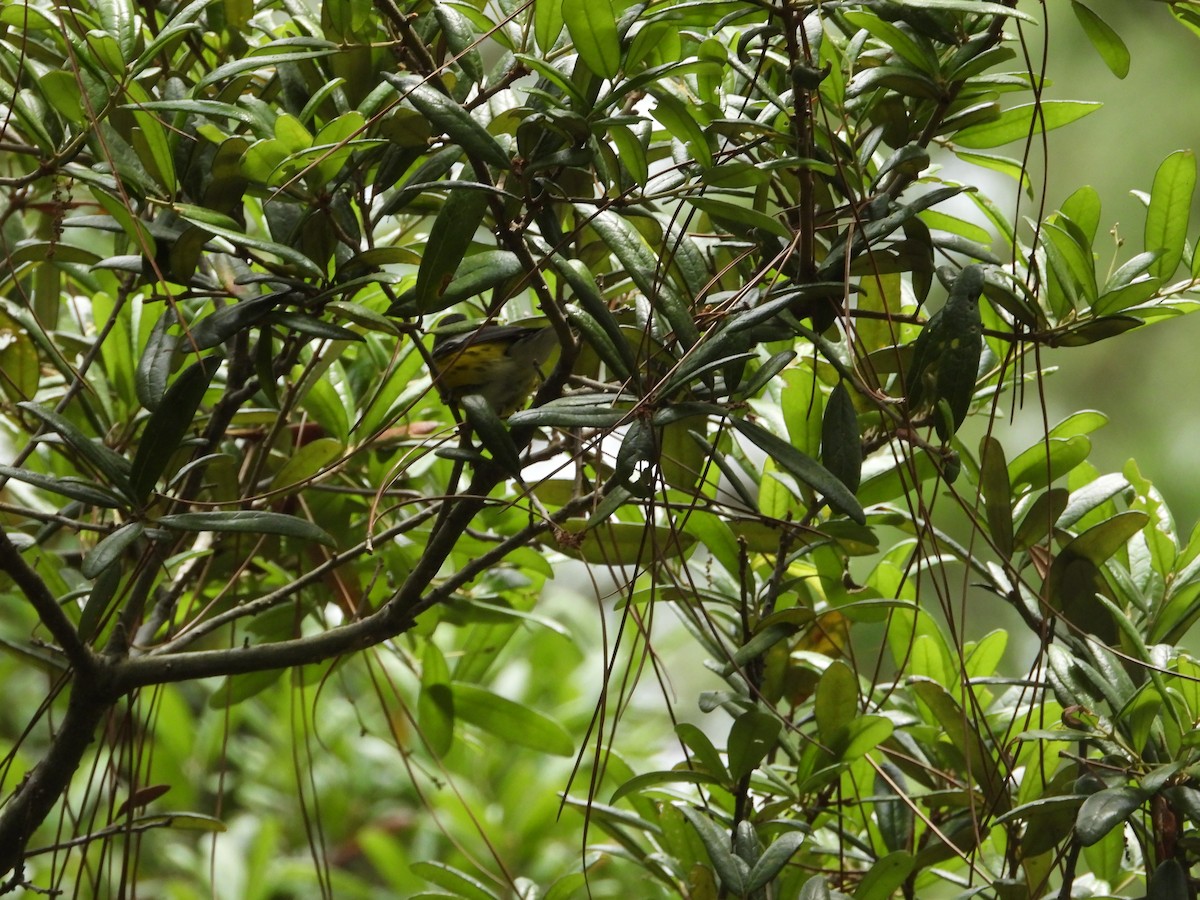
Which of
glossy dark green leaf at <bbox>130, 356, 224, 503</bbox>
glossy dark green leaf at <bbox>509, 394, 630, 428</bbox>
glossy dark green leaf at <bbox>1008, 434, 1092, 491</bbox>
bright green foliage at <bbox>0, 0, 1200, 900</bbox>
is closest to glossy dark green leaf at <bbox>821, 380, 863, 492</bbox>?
bright green foliage at <bbox>0, 0, 1200, 900</bbox>

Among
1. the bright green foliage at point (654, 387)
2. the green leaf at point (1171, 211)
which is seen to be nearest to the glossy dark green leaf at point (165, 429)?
the bright green foliage at point (654, 387)

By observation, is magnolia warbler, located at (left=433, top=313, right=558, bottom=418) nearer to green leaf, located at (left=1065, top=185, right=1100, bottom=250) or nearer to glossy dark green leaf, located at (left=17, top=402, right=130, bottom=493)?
glossy dark green leaf, located at (left=17, top=402, right=130, bottom=493)

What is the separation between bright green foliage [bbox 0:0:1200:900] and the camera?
2.04 feet

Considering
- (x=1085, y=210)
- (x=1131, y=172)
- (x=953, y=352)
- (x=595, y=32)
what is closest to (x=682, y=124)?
(x=595, y=32)

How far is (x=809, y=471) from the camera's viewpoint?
23.5 inches

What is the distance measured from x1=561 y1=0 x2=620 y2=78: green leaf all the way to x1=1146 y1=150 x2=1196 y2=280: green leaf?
1.20 ft

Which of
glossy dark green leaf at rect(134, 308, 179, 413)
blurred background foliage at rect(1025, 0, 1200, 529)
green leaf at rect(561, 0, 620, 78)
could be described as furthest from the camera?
blurred background foliage at rect(1025, 0, 1200, 529)

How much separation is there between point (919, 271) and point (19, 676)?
2123mm

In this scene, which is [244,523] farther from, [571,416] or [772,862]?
[772,862]

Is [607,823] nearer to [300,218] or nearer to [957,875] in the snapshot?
[957,875]

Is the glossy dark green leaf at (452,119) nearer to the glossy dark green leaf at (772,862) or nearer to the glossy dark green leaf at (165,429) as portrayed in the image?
the glossy dark green leaf at (165,429)

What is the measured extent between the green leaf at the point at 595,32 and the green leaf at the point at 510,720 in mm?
627

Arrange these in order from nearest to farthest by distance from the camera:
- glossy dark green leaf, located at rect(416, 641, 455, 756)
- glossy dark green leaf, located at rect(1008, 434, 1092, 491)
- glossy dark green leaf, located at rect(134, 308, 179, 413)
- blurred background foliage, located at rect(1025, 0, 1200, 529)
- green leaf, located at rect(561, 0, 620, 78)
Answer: green leaf, located at rect(561, 0, 620, 78) < glossy dark green leaf, located at rect(134, 308, 179, 413) < glossy dark green leaf, located at rect(1008, 434, 1092, 491) < glossy dark green leaf, located at rect(416, 641, 455, 756) < blurred background foliage, located at rect(1025, 0, 1200, 529)

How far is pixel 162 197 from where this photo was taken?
0.71 metres
